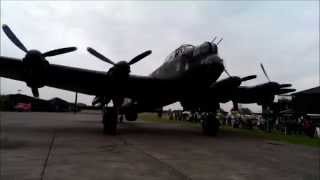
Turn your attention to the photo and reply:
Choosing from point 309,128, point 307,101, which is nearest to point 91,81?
point 309,128

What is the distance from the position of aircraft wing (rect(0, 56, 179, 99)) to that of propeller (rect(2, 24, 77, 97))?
0.64 meters

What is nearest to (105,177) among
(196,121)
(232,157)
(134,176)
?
(134,176)

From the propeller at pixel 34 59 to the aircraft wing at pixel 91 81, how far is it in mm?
640

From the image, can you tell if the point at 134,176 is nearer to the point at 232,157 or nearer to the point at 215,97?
the point at 232,157

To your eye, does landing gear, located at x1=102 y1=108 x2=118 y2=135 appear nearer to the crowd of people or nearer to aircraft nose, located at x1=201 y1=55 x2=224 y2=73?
aircraft nose, located at x1=201 y1=55 x2=224 y2=73

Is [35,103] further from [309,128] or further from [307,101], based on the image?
[309,128]

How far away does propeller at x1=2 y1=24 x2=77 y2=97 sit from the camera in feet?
55.4

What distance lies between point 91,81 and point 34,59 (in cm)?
392

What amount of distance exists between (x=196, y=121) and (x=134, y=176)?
34.8 m

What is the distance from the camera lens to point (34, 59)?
16.9 meters

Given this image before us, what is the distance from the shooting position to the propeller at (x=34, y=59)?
55.4 ft

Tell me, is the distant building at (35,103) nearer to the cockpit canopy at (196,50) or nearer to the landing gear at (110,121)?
the landing gear at (110,121)

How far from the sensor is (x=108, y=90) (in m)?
21.3

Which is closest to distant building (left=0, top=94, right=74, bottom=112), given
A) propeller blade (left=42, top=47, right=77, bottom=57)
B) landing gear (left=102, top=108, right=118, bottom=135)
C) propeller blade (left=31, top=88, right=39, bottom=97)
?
propeller blade (left=31, top=88, right=39, bottom=97)
